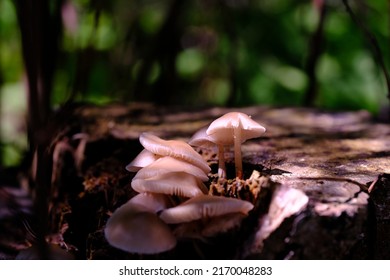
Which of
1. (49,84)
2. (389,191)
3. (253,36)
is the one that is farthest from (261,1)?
(389,191)

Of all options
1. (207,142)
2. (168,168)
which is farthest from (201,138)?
(168,168)

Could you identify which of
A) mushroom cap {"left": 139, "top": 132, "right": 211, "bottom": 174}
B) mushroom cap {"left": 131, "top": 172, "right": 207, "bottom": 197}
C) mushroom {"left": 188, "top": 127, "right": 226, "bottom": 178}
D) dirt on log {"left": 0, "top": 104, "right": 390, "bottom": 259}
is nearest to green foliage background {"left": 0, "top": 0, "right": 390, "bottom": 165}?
dirt on log {"left": 0, "top": 104, "right": 390, "bottom": 259}

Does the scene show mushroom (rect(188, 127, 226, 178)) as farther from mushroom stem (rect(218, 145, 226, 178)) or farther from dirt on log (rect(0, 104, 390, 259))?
dirt on log (rect(0, 104, 390, 259))

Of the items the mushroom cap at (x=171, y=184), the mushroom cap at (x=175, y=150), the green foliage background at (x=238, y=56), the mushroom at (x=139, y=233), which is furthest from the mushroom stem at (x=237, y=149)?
Answer: the green foliage background at (x=238, y=56)

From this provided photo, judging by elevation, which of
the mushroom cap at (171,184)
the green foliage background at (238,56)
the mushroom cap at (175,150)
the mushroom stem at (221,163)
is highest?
the mushroom cap at (175,150)

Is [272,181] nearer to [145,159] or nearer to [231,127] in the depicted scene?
[231,127]

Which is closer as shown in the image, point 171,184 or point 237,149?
point 171,184

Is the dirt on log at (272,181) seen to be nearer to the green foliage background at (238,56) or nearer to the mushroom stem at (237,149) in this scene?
the mushroom stem at (237,149)
